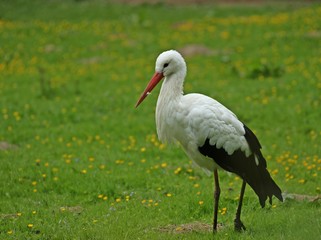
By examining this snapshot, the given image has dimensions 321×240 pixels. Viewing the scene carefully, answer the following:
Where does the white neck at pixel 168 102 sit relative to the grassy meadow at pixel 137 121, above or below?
above

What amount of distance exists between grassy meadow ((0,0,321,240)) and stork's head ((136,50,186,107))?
5.19 feet

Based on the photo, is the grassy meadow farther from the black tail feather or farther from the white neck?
the white neck

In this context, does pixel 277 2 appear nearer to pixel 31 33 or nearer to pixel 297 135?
pixel 31 33

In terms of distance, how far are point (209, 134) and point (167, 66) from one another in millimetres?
931

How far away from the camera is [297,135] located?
11211 millimetres

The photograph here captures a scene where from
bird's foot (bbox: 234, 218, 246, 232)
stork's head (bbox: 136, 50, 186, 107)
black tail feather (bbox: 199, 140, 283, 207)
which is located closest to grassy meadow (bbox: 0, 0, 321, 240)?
bird's foot (bbox: 234, 218, 246, 232)

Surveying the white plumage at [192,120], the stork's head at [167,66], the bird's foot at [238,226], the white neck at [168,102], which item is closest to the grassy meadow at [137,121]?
the bird's foot at [238,226]

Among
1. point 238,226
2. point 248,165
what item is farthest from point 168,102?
Answer: point 238,226

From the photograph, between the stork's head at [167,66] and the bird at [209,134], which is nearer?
the bird at [209,134]

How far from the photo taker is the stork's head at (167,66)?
6.99 metres

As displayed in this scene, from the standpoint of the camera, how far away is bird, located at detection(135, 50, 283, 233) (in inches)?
266

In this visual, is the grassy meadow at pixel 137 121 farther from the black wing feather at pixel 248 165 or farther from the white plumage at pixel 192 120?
the white plumage at pixel 192 120

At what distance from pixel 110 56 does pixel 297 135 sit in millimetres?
8714

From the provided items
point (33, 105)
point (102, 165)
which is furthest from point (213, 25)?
point (102, 165)
